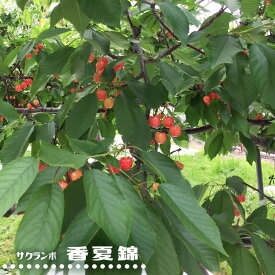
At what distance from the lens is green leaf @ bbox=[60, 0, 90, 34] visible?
0.60 meters

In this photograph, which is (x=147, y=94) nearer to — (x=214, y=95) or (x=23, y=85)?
(x=214, y=95)

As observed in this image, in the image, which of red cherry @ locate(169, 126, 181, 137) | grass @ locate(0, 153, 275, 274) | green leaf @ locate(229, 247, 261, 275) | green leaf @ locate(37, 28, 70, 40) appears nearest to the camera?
green leaf @ locate(229, 247, 261, 275)

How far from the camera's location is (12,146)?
29.5 inches

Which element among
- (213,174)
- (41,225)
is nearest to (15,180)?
(41,225)

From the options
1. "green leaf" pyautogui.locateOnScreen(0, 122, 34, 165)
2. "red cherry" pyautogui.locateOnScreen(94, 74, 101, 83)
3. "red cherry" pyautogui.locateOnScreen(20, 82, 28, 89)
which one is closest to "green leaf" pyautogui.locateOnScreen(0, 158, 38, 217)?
"green leaf" pyautogui.locateOnScreen(0, 122, 34, 165)

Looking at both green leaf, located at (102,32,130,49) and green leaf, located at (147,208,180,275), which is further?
green leaf, located at (102,32,130,49)

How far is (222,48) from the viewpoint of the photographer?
0.70m

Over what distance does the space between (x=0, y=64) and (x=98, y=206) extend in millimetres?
714

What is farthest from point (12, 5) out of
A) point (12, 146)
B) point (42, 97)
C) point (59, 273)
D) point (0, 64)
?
point (59, 273)

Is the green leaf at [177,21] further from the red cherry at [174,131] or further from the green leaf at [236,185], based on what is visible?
the green leaf at [236,185]

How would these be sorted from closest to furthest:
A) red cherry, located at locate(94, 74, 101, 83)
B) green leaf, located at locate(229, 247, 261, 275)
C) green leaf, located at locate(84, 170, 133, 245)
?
green leaf, located at locate(84, 170, 133, 245) → green leaf, located at locate(229, 247, 261, 275) → red cherry, located at locate(94, 74, 101, 83)

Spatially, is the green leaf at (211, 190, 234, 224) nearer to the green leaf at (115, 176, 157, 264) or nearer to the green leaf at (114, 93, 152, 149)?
the green leaf at (114, 93, 152, 149)

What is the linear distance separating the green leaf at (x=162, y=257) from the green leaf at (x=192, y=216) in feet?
0.22

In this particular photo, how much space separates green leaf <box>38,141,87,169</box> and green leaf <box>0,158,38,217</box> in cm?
1
